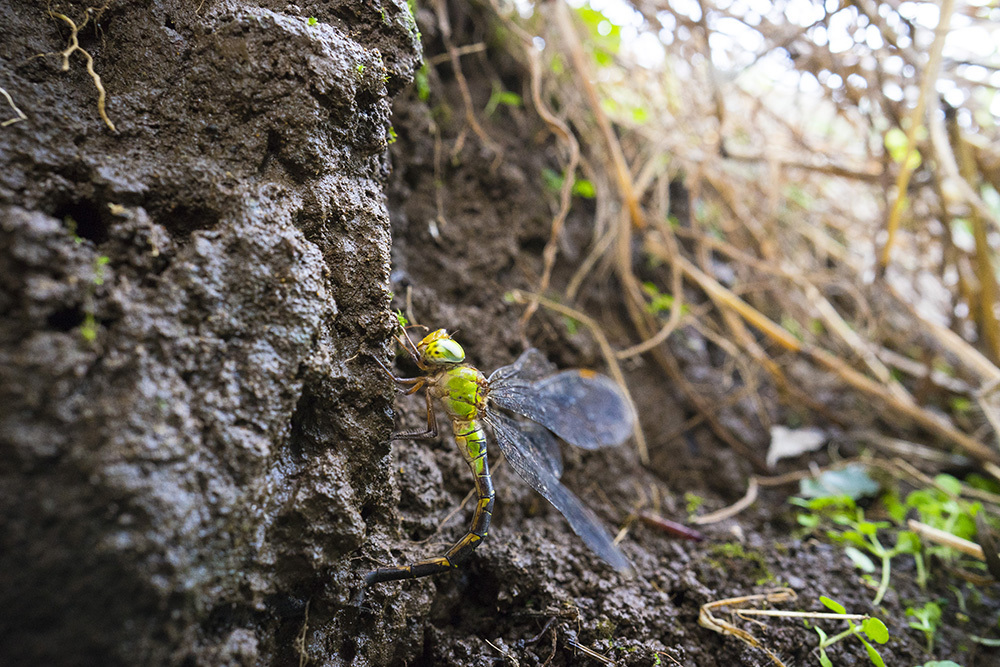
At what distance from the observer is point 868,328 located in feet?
12.2

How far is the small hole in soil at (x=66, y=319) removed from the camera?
1.22 meters

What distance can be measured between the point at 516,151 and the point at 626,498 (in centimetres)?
179

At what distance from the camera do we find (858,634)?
6.64ft

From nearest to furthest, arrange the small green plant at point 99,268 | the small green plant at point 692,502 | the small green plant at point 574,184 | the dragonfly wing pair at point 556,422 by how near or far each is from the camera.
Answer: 1. the small green plant at point 99,268
2. the dragonfly wing pair at point 556,422
3. the small green plant at point 692,502
4. the small green plant at point 574,184

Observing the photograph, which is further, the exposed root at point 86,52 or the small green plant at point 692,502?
the small green plant at point 692,502

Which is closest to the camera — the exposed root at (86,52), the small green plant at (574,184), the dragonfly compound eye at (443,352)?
the exposed root at (86,52)

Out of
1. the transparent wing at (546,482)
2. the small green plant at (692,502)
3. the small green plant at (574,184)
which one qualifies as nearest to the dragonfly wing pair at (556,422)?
the transparent wing at (546,482)

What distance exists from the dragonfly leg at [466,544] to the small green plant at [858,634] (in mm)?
1211

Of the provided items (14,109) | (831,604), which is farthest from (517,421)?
(14,109)

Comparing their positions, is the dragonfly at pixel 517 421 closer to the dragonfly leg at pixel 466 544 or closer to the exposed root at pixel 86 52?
the dragonfly leg at pixel 466 544

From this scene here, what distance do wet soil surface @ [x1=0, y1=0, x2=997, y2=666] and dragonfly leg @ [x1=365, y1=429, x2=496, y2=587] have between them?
0.04 m

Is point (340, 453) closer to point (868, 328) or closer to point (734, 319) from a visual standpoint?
point (734, 319)

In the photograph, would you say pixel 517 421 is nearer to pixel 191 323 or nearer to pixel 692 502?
pixel 692 502

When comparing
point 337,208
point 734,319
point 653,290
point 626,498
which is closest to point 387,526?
point 337,208
